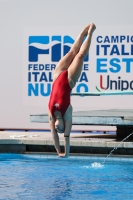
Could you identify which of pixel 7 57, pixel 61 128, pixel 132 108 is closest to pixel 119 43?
pixel 132 108

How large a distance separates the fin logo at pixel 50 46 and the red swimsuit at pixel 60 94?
24.3ft

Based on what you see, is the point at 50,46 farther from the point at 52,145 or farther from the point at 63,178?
the point at 63,178

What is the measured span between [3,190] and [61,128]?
43.8 inches

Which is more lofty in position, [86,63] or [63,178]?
[86,63]

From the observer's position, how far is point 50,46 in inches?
591

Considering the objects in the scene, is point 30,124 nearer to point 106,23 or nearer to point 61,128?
point 106,23

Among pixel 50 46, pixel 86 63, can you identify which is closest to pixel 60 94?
pixel 86 63

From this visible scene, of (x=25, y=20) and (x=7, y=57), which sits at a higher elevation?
(x=25, y=20)

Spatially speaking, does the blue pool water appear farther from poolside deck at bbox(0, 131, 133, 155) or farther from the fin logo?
the fin logo

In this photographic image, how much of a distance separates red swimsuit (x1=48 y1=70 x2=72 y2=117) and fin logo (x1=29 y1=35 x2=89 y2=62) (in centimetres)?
742

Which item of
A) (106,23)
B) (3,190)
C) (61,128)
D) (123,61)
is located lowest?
(3,190)

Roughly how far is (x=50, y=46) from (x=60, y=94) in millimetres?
7651

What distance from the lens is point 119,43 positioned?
14.6m

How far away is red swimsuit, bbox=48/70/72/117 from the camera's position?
293 inches
